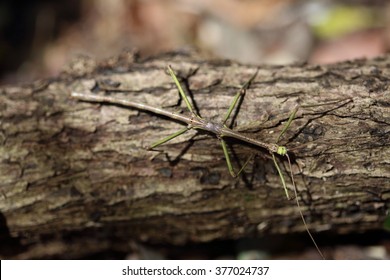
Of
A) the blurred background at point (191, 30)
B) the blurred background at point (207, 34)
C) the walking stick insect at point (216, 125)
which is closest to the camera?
the walking stick insect at point (216, 125)

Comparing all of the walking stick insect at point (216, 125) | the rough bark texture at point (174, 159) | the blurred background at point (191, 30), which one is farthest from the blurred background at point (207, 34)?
the walking stick insect at point (216, 125)

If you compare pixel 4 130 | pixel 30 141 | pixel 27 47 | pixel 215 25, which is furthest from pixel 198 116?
pixel 27 47

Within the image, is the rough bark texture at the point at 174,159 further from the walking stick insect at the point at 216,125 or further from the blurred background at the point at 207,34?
the blurred background at the point at 207,34

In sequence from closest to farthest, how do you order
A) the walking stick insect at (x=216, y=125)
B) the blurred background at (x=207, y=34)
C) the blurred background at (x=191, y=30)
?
the walking stick insect at (x=216, y=125), the blurred background at (x=207, y=34), the blurred background at (x=191, y=30)

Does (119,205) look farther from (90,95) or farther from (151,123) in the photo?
(90,95)

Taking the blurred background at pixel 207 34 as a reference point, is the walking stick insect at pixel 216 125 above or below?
below

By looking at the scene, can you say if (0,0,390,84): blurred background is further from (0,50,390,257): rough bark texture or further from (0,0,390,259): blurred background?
(0,50,390,257): rough bark texture

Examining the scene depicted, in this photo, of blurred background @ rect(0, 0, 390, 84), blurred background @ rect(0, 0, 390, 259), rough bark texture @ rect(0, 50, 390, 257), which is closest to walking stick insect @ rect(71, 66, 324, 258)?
rough bark texture @ rect(0, 50, 390, 257)
